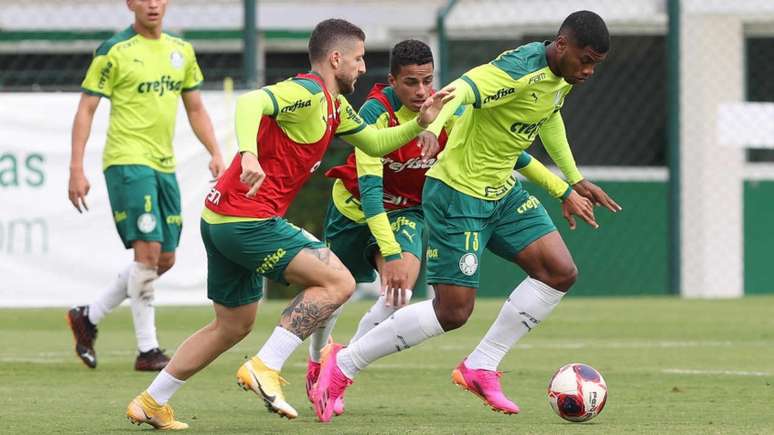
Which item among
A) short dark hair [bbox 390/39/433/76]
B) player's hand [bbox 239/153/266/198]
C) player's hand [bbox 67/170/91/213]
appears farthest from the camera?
player's hand [bbox 67/170/91/213]

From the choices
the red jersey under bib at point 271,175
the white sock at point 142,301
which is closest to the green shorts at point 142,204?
the white sock at point 142,301

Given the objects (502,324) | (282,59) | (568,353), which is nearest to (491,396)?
(502,324)

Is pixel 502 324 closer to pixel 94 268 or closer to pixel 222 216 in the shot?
pixel 222 216

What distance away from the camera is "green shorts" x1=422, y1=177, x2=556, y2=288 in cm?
764

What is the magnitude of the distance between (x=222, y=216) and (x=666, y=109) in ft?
40.5

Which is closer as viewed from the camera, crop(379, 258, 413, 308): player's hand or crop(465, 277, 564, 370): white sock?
crop(379, 258, 413, 308): player's hand

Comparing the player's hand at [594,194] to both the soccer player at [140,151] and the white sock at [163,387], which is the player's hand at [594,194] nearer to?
the white sock at [163,387]

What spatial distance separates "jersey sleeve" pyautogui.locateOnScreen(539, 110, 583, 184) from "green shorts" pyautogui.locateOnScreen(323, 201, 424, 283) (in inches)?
35.3

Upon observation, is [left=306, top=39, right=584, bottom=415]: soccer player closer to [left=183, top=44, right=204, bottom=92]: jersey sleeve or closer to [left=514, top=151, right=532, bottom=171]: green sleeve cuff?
[left=514, top=151, right=532, bottom=171]: green sleeve cuff

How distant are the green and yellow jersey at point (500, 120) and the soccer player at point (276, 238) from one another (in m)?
0.52

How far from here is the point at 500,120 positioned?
7.66 meters

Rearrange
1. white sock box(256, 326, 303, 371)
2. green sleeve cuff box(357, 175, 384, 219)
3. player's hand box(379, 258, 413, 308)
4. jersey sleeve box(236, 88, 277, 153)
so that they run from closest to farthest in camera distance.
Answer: jersey sleeve box(236, 88, 277, 153) < white sock box(256, 326, 303, 371) < player's hand box(379, 258, 413, 308) < green sleeve cuff box(357, 175, 384, 219)

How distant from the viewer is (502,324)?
789 centimetres

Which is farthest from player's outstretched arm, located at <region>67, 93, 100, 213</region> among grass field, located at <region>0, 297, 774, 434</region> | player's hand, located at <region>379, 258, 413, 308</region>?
player's hand, located at <region>379, 258, 413, 308</region>
